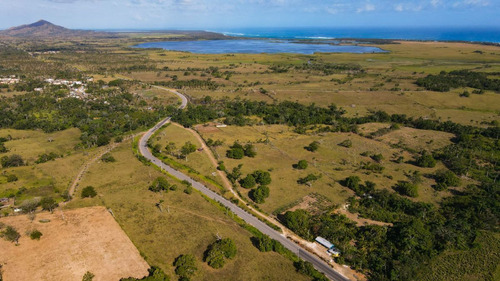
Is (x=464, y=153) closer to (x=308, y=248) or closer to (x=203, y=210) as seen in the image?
(x=308, y=248)

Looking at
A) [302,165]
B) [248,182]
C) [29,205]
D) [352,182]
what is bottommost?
[29,205]

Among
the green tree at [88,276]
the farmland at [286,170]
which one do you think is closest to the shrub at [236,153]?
the farmland at [286,170]

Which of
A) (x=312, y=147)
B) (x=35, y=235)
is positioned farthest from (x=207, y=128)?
(x=35, y=235)

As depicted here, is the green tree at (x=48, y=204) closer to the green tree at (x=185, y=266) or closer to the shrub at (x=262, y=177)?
the green tree at (x=185, y=266)

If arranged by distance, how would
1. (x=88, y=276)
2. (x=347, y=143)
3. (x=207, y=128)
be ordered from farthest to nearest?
(x=207, y=128) < (x=347, y=143) < (x=88, y=276)

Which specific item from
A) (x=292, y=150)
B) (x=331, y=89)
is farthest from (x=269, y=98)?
(x=292, y=150)

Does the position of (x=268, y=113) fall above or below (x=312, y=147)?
above

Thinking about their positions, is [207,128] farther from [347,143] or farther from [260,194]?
[260,194]

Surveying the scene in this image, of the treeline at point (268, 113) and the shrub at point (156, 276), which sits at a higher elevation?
the treeline at point (268, 113)
